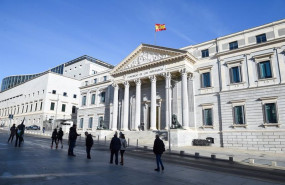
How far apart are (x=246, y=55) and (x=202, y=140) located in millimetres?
13298

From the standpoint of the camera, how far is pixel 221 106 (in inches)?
1065

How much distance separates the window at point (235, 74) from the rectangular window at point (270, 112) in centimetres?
501

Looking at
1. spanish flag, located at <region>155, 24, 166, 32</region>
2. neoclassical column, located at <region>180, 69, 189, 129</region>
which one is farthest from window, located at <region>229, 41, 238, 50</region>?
spanish flag, located at <region>155, 24, 166, 32</region>

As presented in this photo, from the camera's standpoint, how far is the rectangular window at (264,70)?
24422 millimetres

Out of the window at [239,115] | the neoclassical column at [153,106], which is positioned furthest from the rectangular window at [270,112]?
the neoclassical column at [153,106]

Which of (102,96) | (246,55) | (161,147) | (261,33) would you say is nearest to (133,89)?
(102,96)

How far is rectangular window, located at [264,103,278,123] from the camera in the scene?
22938 millimetres

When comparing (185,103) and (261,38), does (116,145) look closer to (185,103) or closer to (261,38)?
(185,103)

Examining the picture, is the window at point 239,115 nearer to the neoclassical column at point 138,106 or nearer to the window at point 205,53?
the window at point 205,53

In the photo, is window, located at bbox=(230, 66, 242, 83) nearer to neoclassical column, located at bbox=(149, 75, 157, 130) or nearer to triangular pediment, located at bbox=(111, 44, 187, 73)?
triangular pediment, located at bbox=(111, 44, 187, 73)

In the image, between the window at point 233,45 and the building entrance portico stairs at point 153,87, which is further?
the building entrance portico stairs at point 153,87

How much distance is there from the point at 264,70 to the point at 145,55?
60.9 feet

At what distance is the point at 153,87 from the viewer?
104ft

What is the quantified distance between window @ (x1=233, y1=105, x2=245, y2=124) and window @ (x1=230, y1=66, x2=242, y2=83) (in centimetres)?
385
